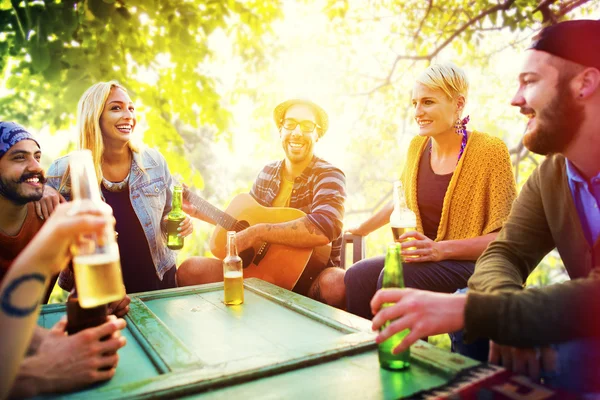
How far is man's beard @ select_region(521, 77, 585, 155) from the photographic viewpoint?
1.54m

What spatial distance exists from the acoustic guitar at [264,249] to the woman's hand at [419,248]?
2.80 ft

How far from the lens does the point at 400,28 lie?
6.61 m

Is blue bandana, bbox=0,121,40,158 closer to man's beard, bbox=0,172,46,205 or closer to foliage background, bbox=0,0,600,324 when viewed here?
man's beard, bbox=0,172,46,205

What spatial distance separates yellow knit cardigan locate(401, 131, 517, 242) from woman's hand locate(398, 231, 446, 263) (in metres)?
0.24

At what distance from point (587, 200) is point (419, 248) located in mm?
844

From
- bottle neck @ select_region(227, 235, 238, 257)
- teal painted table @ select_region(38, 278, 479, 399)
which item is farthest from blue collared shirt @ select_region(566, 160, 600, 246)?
bottle neck @ select_region(227, 235, 238, 257)

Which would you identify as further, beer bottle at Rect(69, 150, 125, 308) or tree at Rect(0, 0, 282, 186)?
tree at Rect(0, 0, 282, 186)

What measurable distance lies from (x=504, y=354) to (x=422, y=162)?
168 centimetres

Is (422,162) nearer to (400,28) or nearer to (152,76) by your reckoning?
(152,76)

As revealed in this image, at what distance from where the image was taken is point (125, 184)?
292 centimetres

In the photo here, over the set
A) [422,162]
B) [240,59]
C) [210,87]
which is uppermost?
[240,59]

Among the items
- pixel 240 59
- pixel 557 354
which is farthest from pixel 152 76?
pixel 557 354

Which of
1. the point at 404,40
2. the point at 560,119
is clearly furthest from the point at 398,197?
the point at 404,40

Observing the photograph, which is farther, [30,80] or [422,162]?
[30,80]
